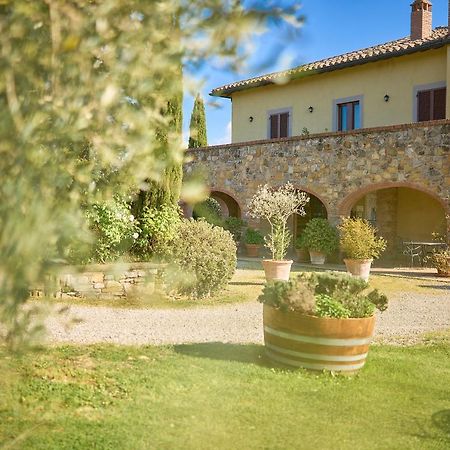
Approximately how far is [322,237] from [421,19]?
384 inches

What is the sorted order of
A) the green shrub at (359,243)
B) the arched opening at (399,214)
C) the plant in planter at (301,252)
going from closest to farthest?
1. the green shrub at (359,243)
2. the plant in planter at (301,252)
3. the arched opening at (399,214)

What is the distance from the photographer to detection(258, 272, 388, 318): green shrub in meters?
5.23

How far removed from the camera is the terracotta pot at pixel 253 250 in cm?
1838

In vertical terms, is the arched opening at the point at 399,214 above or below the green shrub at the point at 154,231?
above

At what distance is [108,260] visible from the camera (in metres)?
9.27

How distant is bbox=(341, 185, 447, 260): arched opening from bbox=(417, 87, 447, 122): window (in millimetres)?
2395

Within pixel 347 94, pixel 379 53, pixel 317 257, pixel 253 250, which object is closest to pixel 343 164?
pixel 317 257

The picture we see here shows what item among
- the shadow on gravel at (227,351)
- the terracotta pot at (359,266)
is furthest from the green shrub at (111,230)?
the terracotta pot at (359,266)

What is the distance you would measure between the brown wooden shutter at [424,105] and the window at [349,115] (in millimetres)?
2250

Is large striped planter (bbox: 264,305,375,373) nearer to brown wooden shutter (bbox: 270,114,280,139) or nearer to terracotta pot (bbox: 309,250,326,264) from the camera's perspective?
terracotta pot (bbox: 309,250,326,264)

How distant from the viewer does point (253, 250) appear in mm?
18453

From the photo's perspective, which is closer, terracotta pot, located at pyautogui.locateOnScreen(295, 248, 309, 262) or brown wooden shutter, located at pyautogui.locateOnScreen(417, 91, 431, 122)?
A: terracotta pot, located at pyautogui.locateOnScreen(295, 248, 309, 262)

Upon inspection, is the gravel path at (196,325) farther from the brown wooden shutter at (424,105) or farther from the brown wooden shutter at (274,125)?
the brown wooden shutter at (274,125)

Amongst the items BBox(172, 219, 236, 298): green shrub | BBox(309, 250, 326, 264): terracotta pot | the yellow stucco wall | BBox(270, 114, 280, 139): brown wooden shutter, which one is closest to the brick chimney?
the yellow stucco wall
